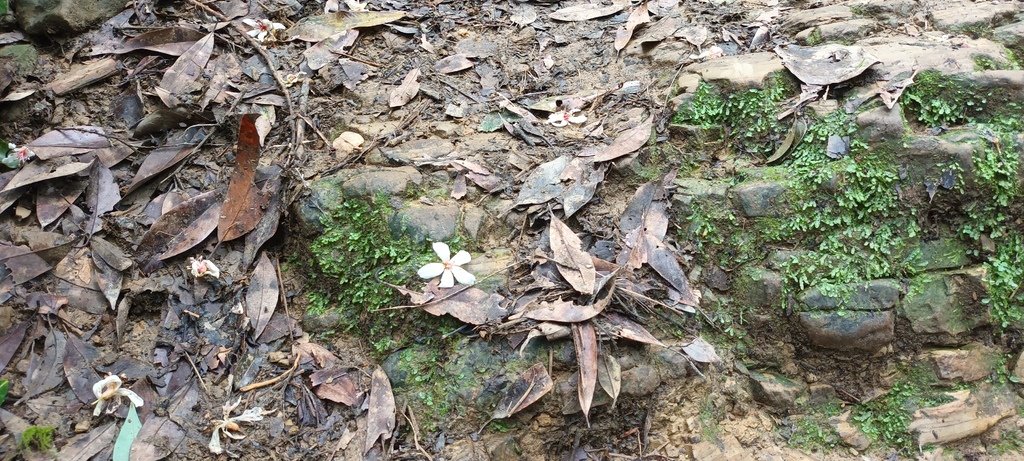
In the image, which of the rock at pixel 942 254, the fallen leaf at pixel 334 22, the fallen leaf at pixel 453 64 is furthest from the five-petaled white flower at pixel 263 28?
the rock at pixel 942 254

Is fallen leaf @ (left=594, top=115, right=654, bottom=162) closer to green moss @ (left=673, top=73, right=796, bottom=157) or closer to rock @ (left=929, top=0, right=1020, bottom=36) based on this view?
green moss @ (left=673, top=73, right=796, bottom=157)

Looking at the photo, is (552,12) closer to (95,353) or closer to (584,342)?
(584,342)

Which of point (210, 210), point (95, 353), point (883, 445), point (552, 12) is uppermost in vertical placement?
point (552, 12)

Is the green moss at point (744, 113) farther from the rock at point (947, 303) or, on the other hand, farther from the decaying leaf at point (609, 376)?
the decaying leaf at point (609, 376)

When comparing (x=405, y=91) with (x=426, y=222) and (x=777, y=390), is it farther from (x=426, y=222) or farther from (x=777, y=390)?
(x=777, y=390)

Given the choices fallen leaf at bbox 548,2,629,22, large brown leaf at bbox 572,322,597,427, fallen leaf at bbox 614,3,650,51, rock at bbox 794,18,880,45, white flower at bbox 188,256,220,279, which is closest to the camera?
large brown leaf at bbox 572,322,597,427

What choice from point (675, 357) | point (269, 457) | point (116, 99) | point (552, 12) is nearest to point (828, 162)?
point (675, 357)

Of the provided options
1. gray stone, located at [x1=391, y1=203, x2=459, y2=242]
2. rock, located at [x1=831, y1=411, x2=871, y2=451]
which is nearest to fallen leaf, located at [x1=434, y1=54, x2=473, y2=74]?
gray stone, located at [x1=391, y1=203, x2=459, y2=242]
